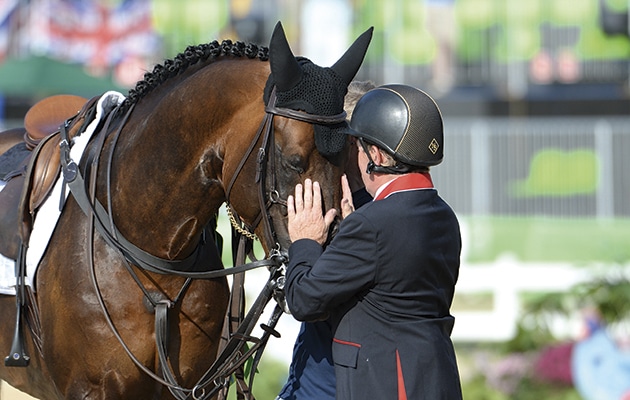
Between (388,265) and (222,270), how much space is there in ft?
2.56

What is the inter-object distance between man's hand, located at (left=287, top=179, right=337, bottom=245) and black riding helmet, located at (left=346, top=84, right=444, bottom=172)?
24 centimetres

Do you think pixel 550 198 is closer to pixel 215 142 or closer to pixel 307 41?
pixel 307 41

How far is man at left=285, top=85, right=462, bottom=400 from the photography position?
3076 millimetres

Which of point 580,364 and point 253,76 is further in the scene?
point 580,364

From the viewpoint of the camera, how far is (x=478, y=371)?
776cm

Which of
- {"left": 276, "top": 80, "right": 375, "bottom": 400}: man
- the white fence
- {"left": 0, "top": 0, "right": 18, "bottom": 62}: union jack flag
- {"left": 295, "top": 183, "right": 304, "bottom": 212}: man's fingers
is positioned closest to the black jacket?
{"left": 295, "top": 183, "right": 304, "bottom": 212}: man's fingers

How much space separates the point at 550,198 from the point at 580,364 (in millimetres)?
8183

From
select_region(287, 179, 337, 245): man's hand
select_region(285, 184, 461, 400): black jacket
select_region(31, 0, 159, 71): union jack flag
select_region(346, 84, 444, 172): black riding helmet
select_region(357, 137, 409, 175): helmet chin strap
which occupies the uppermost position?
select_region(31, 0, 159, 71): union jack flag

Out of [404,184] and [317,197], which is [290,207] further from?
[404,184]

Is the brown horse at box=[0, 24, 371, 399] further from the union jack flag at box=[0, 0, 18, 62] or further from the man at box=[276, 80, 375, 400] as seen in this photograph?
the union jack flag at box=[0, 0, 18, 62]

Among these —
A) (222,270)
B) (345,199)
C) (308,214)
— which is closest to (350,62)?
(345,199)

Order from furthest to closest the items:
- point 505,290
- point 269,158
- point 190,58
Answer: point 505,290
point 190,58
point 269,158

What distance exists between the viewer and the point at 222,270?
3609 millimetres

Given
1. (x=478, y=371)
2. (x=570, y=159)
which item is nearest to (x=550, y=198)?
(x=570, y=159)
